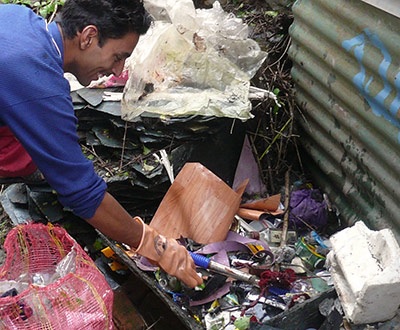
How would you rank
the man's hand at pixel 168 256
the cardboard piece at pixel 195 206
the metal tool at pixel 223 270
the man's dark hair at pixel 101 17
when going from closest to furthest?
1. the man's dark hair at pixel 101 17
2. the man's hand at pixel 168 256
3. the metal tool at pixel 223 270
4. the cardboard piece at pixel 195 206

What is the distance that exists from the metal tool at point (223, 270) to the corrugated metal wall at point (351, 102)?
2.58ft

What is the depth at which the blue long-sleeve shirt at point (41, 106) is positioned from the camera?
1821 mm

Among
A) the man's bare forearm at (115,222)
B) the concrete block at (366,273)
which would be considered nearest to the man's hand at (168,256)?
the man's bare forearm at (115,222)

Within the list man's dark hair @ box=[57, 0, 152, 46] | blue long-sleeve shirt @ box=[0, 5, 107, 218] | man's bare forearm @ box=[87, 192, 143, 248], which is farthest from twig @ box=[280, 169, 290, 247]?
man's dark hair @ box=[57, 0, 152, 46]

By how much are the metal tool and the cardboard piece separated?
28 centimetres

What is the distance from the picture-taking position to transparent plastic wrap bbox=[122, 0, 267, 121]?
2.98 meters

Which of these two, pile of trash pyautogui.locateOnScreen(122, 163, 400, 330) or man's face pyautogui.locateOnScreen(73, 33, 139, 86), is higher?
man's face pyautogui.locateOnScreen(73, 33, 139, 86)

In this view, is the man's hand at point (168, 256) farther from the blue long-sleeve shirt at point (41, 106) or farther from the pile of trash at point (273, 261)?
the blue long-sleeve shirt at point (41, 106)

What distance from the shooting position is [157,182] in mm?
2998

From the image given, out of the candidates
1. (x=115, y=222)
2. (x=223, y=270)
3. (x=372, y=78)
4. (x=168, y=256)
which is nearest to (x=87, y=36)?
(x=115, y=222)

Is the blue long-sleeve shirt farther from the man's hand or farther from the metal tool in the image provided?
the metal tool

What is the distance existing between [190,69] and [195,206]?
88 centimetres

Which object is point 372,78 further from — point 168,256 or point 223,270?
point 168,256

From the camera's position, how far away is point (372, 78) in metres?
2.56
